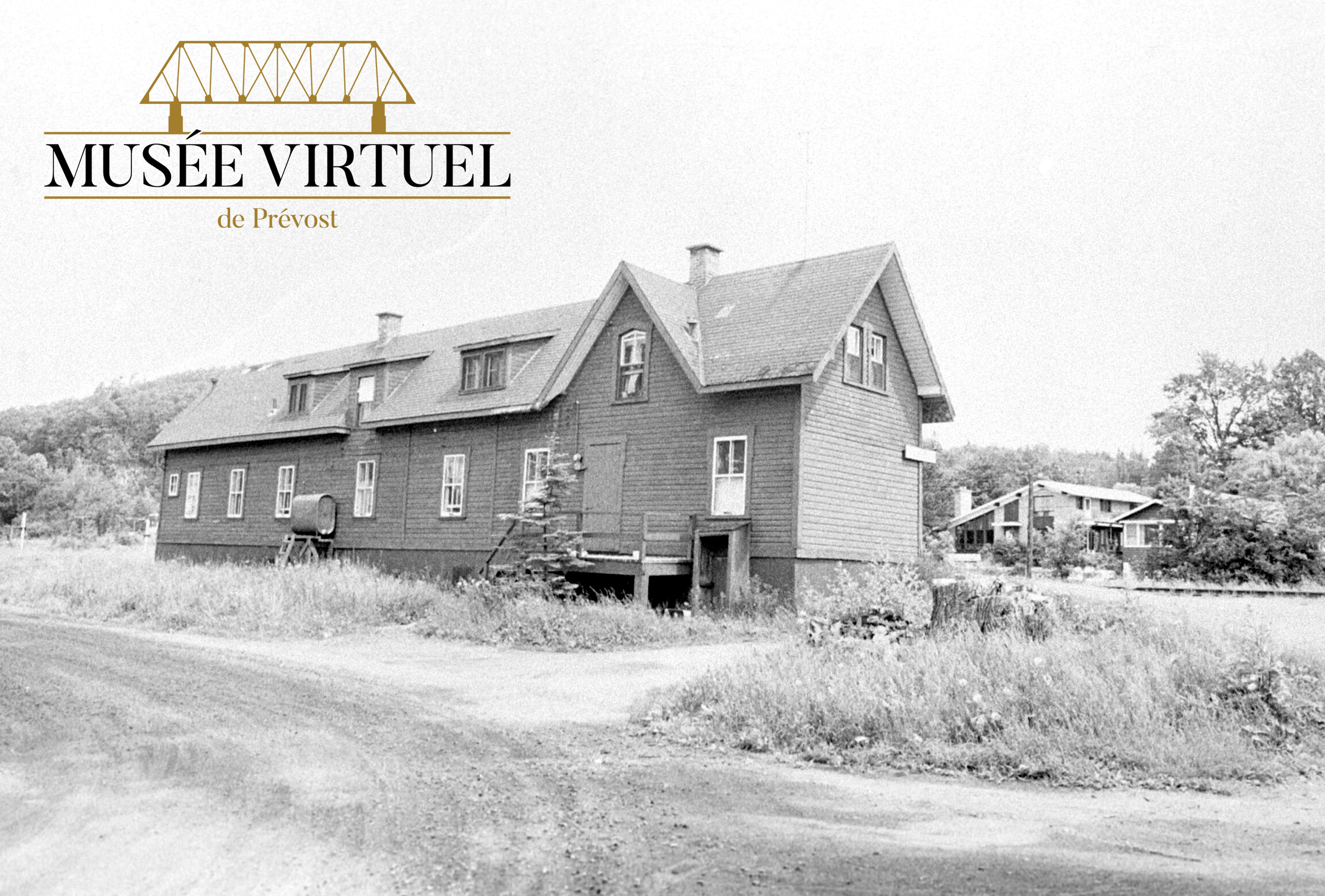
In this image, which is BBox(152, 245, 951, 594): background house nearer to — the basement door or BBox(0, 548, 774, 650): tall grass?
the basement door

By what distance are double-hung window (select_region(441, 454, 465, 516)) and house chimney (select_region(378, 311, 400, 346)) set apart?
8.12 metres

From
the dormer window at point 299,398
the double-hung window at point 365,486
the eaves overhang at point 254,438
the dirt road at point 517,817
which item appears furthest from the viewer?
the dormer window at point 299,398

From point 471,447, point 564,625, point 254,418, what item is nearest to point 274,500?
point 254,418

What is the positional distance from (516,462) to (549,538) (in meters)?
6.73

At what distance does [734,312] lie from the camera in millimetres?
23406

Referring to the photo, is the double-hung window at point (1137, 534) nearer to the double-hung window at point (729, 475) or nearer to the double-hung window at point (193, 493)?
the double-hung window at point (729, 475)

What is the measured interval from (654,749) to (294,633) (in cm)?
1060

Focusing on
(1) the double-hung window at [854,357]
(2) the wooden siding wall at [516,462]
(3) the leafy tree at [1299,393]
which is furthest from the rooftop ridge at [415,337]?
(3) the leafy tree at [1299,393]

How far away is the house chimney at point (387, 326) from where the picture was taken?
34.2 meters

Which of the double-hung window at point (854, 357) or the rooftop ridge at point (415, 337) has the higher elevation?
the rooftop ridge at point (415, 337)

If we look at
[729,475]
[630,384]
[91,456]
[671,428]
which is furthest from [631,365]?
[91,456]

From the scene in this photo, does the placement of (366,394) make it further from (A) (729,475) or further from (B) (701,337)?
(A) (729,475)

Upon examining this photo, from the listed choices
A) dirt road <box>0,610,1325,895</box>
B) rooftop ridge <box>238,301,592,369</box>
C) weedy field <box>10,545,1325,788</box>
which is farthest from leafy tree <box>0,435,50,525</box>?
weedy field <box>10,545,1325,788</box>

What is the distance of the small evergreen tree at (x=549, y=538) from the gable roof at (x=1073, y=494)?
49.6m
